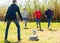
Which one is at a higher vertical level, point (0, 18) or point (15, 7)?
point (15, 7)

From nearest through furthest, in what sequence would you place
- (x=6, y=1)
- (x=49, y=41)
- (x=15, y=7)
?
(x=15, y=7) → (x=49, y=41) → (x=6, y=1)

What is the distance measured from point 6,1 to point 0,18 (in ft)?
7.36

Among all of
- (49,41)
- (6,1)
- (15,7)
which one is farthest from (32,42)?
(6,1)

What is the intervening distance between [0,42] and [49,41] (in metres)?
2.41

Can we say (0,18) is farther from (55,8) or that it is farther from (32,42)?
(32,42)

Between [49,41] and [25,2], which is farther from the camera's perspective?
[25,2]

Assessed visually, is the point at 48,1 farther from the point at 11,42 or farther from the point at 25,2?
the point at 11,42

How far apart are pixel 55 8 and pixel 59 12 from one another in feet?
2.21

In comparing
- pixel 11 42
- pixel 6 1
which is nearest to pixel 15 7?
pixel 11 42

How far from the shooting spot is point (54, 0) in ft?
108

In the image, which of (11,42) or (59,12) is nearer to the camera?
(11,42)

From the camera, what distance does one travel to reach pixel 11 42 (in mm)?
12656

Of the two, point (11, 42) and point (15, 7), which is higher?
point (15, 7)

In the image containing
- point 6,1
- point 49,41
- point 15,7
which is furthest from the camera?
point 6,1
